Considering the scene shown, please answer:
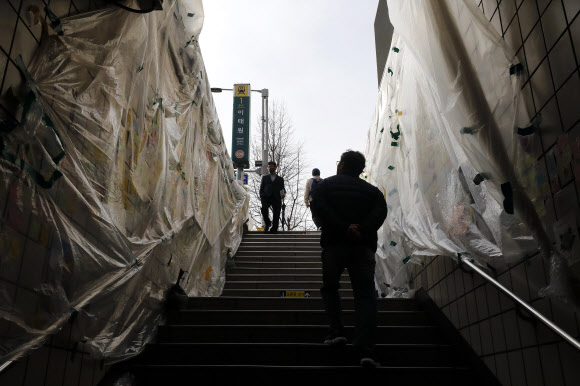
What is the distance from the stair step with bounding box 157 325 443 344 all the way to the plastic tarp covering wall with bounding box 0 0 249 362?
187 millimetres

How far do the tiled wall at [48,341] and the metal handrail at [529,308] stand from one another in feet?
6.61

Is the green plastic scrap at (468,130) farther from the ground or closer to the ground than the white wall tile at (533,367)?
farther from the ground

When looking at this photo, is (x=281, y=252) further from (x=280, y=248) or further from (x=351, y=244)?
(x=351, y=244)

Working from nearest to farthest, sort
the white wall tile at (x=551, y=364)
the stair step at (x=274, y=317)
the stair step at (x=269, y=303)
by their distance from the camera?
the white wall tile at (x=551, y=364) → the stair step at (x=274, y=317) → the stair step at (x=269, y=303)

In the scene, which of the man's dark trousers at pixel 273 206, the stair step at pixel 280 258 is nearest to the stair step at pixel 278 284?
the stair step at pixel 280 258

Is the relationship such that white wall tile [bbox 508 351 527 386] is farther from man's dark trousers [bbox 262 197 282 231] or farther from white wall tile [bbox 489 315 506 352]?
man's dark trousers [bbox 262 197 282 231]

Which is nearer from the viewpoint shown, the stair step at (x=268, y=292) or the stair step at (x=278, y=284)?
the stair step at (x=268, y=292)

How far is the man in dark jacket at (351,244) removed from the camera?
2740 millimetres

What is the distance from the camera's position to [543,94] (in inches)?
75.8

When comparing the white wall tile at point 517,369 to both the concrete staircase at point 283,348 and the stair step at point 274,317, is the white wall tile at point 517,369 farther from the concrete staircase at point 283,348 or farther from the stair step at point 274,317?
the stair step at point 274,317

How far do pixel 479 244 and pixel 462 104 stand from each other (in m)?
0.79

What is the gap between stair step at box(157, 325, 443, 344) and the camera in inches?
125

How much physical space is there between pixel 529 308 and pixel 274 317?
1942 mm

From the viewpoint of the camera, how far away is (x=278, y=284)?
4922mm
